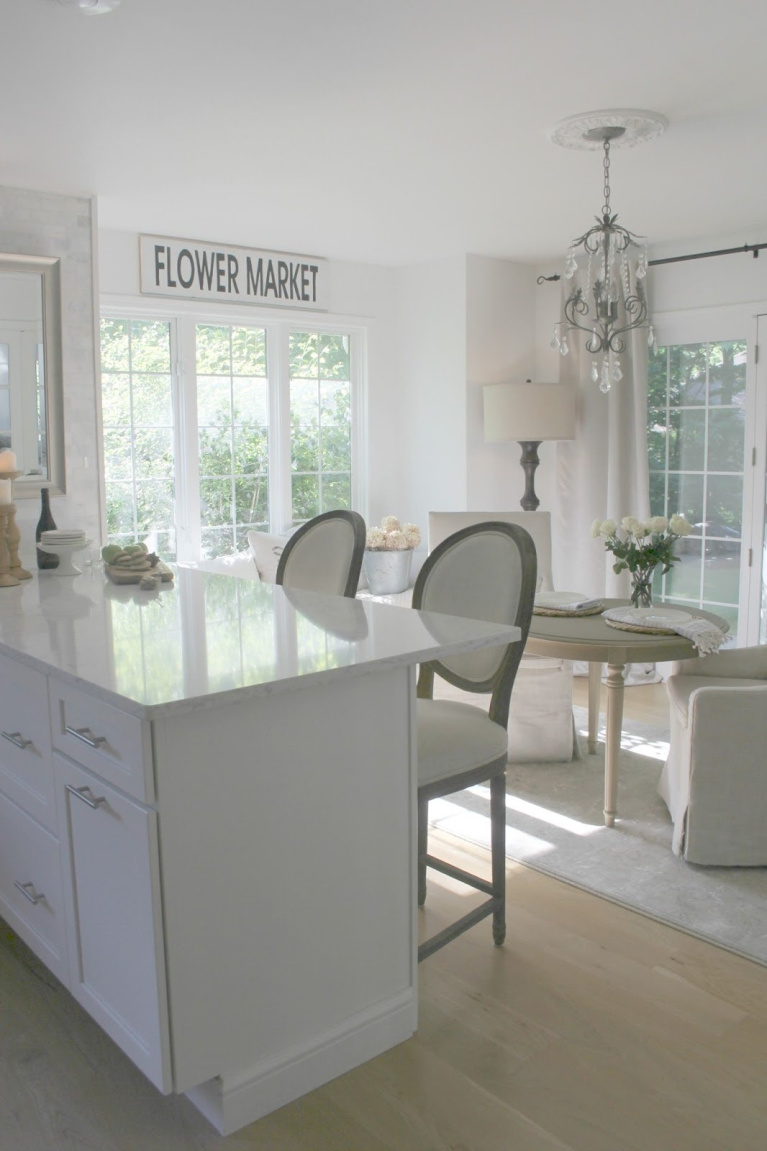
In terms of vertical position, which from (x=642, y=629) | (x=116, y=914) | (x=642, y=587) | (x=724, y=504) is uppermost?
(x=724, y=504)

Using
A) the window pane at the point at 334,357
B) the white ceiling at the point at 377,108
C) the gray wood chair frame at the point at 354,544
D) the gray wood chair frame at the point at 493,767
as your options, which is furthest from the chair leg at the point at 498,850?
the window pane at the point at 334,357

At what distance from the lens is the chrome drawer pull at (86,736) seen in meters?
1.75

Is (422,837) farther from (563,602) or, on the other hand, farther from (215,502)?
(215,502)

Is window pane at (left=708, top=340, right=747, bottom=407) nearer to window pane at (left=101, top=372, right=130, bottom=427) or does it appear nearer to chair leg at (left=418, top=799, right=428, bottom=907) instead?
window pane at (left=101, top=372, right=130, bottom=427)

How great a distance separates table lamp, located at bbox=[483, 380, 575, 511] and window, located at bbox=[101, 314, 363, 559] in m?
1.02

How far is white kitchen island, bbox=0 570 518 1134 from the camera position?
1676mm

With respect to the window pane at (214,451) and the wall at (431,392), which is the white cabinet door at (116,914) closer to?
the window pane at (214,451)

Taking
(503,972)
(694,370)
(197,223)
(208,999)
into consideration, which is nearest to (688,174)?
(694,370)

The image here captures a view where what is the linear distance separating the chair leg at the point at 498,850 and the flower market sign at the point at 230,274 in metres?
3.36

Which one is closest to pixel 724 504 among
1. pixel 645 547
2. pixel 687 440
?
pixel 687 440

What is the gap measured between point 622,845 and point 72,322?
2.94m

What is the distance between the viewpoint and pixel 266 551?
196 inches

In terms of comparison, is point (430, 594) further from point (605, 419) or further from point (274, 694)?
point (605, 419)

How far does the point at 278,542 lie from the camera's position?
4.99m
